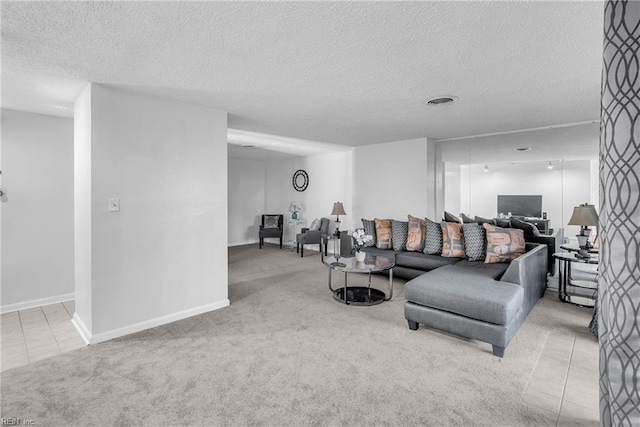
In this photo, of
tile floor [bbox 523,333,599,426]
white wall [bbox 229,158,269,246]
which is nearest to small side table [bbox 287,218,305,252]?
white wall [bbox 229,158,269,246]

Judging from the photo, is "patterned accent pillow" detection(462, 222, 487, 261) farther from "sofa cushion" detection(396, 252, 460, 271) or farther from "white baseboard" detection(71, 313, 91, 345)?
"white baseboard" detection(71, 313, 91, 345)

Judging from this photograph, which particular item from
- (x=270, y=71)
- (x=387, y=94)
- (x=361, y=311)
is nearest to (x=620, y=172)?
(x=270, y=71)

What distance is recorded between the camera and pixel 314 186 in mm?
7613

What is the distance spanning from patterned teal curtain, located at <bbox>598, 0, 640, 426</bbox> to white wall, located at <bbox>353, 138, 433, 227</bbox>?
4538 mm

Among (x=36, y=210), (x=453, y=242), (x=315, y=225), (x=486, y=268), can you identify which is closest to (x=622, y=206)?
(x=486, y=268)

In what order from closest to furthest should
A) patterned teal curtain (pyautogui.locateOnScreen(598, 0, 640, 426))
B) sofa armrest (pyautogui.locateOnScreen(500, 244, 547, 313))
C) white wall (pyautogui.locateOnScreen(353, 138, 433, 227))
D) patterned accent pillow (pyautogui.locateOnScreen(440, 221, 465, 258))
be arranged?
patterned teal curtain (pyautogui.locateOnScreen(598, 0, 640, 426)) < sofa armrest (pyautogui.locateOnScreen(500, 244, 547, 313)) < patterned accent pillow (pyautogui.locateOnScreen(440, 221, 465, 258)) < white wall (pyautogui.locateOnScreen(353, 138, 433, 227))

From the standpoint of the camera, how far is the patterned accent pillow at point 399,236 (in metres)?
4.84

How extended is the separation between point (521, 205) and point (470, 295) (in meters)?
2.91

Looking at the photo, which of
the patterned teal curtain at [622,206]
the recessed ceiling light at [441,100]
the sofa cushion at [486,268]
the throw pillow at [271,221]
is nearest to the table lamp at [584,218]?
the sofa cushion at [486,268]

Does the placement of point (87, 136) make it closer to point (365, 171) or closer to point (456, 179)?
point (365, 171)

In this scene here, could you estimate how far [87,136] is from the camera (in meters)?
2.81

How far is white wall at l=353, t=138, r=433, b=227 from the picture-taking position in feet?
17.6

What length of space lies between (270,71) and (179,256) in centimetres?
209

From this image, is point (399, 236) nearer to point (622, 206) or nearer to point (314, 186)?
point (314, 186)
